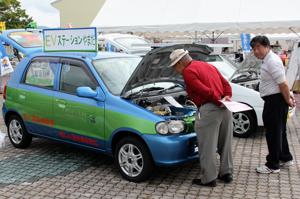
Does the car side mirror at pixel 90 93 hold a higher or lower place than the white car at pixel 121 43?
lower

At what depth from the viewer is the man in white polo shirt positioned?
5.20m

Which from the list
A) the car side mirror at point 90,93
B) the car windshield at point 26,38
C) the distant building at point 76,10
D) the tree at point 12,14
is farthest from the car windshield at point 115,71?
the tree at point 12,14

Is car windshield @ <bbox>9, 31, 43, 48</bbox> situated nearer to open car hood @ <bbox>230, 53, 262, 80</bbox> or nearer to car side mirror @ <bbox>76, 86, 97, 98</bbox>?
car side mirror @ <bbox>76, 86, 97, 98</bbox>

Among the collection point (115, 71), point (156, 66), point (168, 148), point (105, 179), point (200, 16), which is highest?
point (200, 16)

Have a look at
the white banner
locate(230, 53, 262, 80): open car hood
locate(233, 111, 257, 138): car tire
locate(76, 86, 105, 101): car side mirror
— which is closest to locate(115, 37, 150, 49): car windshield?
locate(230, 53, 262, 80): open car hood

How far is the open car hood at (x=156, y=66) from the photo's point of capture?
5164mm

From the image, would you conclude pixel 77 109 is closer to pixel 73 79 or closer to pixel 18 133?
pixel 73 79

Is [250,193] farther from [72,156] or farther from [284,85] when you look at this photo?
[72,156]

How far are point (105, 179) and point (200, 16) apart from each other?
26.6 ft

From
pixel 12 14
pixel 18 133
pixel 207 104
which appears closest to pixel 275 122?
pixel 207 104

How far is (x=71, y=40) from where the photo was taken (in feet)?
20.8

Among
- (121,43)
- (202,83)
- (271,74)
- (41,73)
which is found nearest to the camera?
(202,83)

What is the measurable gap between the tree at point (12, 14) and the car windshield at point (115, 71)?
52.3m

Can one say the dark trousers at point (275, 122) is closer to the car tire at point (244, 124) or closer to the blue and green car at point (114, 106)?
the blue and green car at point (114, 106)
